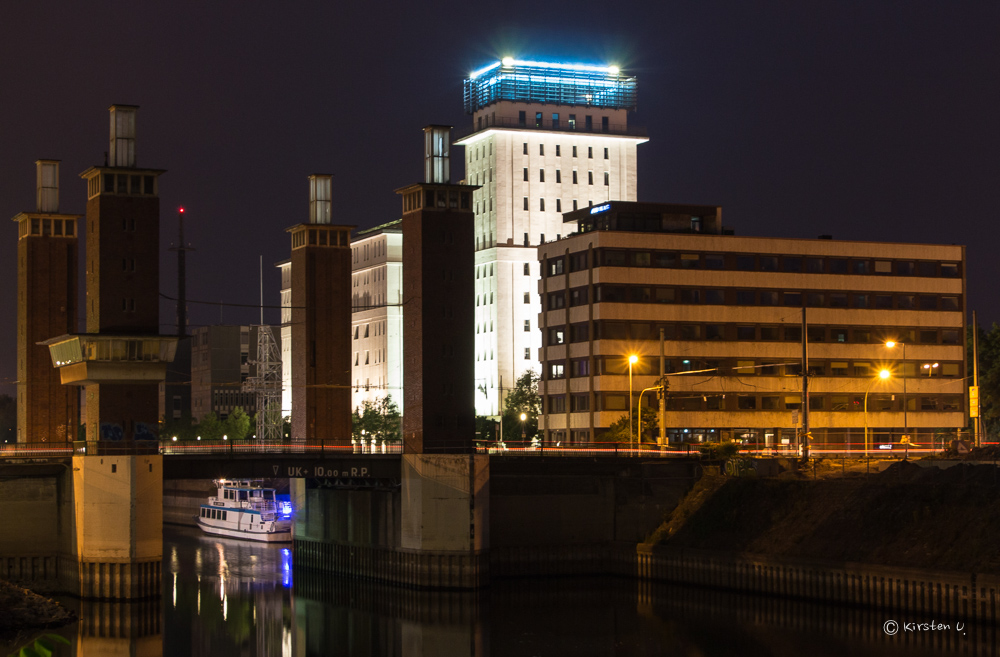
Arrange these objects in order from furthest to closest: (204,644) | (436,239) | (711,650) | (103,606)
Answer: (436,239) → (103,606) → (204,644) → (711,650)

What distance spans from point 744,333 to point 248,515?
158ft

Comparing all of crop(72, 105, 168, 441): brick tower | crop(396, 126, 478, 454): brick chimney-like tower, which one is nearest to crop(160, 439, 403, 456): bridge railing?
crop(396, 126, 478, 454): brick chimney-like tower

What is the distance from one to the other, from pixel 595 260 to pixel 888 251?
28.2 meters

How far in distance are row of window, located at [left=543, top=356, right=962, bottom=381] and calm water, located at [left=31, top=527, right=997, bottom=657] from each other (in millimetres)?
40027

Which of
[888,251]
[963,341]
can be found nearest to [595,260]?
[888,251]

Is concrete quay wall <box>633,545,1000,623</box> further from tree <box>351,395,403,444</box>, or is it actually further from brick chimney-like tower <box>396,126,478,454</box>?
tree <box>351,395,403,444</box>

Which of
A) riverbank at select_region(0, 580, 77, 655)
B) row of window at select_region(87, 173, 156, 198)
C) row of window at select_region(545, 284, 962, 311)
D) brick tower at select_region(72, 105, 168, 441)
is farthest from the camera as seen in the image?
row of window at select_region(545, 284, 962, 311)

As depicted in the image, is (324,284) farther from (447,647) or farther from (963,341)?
(963,341)

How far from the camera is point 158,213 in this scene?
83.1m

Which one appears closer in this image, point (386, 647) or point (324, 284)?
point (386, 647)

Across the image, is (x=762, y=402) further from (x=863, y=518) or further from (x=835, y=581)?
(x=835, y=581)

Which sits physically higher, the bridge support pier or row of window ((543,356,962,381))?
row of window ((543,356,962,381))

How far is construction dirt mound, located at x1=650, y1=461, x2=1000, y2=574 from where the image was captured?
68.6m

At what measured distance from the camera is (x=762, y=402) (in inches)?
5037
